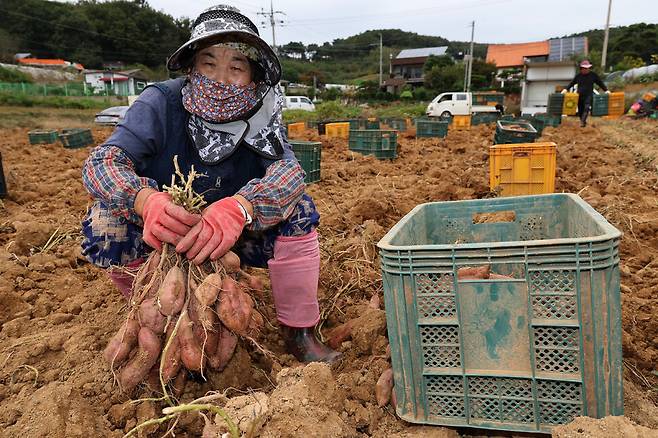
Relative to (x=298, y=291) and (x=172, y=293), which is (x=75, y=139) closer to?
Answer: (x=298, y=291)

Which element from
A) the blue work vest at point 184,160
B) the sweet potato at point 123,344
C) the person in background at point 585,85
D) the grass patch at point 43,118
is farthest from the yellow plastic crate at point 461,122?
the grass patch at point 43,118

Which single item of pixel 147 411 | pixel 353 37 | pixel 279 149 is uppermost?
pixel 353 37

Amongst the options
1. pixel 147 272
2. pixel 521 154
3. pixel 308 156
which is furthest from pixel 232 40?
pixel 308 156

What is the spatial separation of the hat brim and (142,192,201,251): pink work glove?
0.65 metres

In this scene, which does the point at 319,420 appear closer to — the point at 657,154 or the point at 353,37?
the point at 657,154

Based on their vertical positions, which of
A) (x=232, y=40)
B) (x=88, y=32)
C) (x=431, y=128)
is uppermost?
(x=88, y=32)

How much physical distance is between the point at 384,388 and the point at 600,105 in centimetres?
1770

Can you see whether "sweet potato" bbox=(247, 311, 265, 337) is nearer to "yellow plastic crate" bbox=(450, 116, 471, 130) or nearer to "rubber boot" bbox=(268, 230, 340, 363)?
"rubber boot" bbox=(268, 230, 340, 363)

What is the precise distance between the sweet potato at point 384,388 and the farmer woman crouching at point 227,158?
0.37 meters

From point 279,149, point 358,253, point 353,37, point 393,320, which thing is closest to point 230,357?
point 393,320

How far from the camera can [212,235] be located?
1595mm

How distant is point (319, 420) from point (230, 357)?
462 mm

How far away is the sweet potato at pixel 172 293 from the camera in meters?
1.56

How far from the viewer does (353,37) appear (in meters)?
91.1
